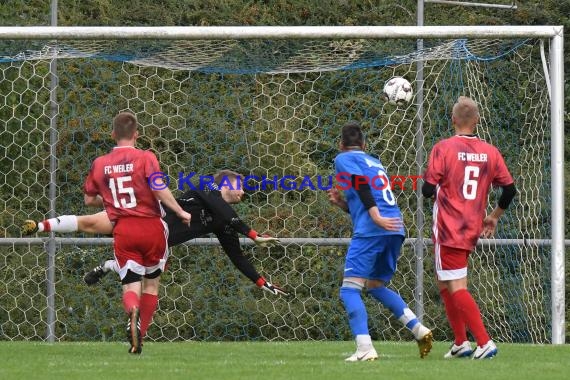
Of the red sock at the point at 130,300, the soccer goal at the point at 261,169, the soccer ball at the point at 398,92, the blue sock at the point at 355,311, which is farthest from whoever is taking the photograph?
the soccer goal at the point at 261,169

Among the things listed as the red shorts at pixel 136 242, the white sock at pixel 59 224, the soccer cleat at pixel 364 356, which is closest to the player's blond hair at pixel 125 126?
the red shorts at pixel 136 242

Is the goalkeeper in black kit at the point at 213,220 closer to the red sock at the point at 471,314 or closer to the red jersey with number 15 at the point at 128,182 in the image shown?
the red jersey with number 15 at the point at 128,182

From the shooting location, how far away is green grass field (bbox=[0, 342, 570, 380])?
644 centimetres

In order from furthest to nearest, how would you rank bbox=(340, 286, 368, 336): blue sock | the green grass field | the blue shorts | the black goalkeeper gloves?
the black goalkeeper gloves
the blue shorts
bbox=(340, 286, 368, 336): blue sock
the green grass field

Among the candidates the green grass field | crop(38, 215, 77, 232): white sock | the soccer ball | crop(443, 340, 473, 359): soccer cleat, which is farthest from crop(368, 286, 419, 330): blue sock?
crop(38, 215, 77, 232): white sock

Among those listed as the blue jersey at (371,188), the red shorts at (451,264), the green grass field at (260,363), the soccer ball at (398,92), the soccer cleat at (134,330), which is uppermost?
the soccer ball at (398,92)

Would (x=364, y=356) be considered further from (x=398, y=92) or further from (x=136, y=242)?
Result: (x=398, y=92)

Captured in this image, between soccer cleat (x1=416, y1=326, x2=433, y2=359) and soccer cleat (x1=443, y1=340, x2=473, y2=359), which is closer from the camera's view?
soccer cleat (x1=416, y1=326, x2=433, y2=359)

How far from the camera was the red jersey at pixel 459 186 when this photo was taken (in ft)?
24.6

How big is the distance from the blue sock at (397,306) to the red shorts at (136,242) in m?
1.42

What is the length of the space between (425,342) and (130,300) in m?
1.85

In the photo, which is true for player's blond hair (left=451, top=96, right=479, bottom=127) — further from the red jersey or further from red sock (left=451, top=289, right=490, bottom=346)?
red sock (left=451, top=289, right=490, bottom=346)

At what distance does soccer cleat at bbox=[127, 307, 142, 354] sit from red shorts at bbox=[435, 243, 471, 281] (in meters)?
1.88

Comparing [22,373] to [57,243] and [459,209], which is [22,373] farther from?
[57,243]
